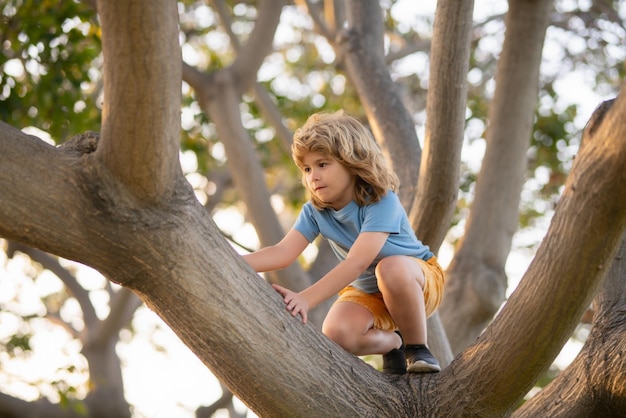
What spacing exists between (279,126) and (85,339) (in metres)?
4.64

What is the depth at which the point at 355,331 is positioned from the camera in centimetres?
325

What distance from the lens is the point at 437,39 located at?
12.1ft

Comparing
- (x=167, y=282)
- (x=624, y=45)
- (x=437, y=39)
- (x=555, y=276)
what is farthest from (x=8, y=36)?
(x=624, y=45)

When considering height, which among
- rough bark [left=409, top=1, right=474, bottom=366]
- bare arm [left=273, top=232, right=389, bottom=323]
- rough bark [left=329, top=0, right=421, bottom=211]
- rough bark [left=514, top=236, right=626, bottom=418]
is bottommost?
rough bark [left=514, top=236, right=626, bottom=418]

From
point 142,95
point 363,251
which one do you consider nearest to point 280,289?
point 363,251

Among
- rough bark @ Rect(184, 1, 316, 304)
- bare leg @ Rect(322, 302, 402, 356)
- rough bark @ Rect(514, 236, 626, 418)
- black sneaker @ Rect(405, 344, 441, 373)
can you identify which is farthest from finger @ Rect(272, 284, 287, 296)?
rough bark @ Rect(184, 1, 316, 304)

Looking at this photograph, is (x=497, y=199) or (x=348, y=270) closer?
(x=348, y=270)

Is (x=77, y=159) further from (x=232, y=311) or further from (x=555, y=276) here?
(x=555, y=276)

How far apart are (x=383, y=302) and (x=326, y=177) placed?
1.88ft

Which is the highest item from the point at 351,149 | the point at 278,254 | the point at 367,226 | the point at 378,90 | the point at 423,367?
the point at 378,90

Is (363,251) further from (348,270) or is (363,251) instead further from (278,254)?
(278,254)

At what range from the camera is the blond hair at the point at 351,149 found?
321cm

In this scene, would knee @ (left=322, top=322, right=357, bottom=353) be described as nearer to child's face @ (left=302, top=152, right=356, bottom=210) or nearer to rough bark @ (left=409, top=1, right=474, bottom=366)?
child's face @ (left=302, top=152, right=356, bottom=210)

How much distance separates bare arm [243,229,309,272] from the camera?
11.1ft
